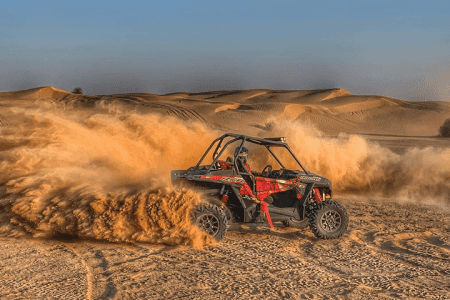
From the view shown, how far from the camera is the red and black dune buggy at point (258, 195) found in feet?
29.7

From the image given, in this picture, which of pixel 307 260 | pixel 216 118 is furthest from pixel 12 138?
pixel 216 118

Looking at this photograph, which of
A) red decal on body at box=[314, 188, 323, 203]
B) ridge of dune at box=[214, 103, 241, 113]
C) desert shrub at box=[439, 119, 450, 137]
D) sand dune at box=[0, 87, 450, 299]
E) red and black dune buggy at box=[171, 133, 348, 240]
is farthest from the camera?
ridge of dune at box=[214, 103, 241, 113]

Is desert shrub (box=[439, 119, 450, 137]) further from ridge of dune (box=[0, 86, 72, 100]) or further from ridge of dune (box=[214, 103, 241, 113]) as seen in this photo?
ridge of dune (box=[0, 86, 72, 100])

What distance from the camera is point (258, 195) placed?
30.3 ft

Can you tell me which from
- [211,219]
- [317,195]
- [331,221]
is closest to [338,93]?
[317,195]

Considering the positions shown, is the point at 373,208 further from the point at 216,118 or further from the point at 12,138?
the point at 216,118

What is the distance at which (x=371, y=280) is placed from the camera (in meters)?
6.91

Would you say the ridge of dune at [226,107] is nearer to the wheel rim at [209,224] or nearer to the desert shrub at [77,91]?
the desert shrub at [77,91]

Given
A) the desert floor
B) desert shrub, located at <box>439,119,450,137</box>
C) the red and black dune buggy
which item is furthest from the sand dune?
desert shrub, located at <box>439,119,450,137</box>

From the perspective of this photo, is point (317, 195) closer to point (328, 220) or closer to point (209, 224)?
point (328, 220)

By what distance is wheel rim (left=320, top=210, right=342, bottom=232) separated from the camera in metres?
9.29

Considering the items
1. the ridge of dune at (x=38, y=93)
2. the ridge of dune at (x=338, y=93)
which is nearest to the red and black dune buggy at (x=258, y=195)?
the ridge of dune at (x=38, y=93)

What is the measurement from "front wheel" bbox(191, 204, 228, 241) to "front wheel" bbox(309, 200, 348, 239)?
156cm

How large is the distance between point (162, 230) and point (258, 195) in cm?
171
